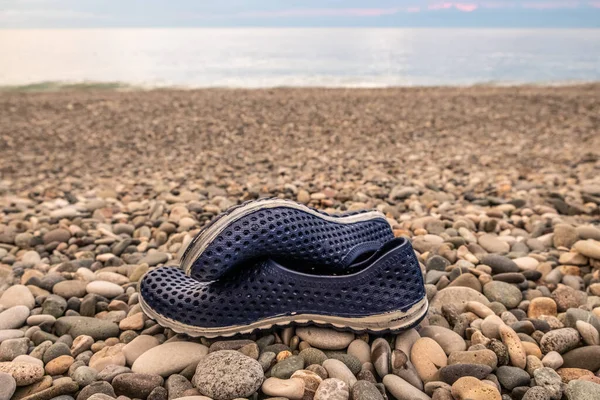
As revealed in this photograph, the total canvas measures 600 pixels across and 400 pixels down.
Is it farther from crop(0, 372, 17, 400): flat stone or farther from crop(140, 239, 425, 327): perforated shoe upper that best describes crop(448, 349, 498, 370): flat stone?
crop(0, 372, 17, 400): flat stone

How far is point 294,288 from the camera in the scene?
1959mm

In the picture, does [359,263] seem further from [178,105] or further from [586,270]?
[178,105]

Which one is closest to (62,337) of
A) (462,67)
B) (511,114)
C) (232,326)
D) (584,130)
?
(232,326)

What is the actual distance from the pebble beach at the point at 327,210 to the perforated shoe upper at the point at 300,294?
0.35 ft

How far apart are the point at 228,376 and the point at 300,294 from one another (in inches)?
18.0

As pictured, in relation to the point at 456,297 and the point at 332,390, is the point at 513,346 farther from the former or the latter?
the point at 332,390

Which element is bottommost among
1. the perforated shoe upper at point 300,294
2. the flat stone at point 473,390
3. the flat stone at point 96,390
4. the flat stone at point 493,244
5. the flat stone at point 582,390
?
the flat stone at point 493,244

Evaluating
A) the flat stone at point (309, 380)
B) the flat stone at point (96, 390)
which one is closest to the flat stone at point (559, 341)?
the flat stone at point (309, 380)

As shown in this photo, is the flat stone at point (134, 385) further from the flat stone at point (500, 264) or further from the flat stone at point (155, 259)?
the flat stone at point (500, 264)

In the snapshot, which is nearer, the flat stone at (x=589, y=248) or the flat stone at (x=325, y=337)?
the flat stone at (x=325, y=337)

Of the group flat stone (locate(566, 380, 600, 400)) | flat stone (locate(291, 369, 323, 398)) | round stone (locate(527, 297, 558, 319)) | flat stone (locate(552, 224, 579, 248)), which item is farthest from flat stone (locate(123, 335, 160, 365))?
flat stone (locate(552, 224, 579, 248))

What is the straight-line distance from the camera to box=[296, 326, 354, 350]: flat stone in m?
1.92

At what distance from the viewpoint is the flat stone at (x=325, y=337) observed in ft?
6.31

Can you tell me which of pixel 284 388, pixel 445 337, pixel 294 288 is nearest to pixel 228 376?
pixel 284 388
